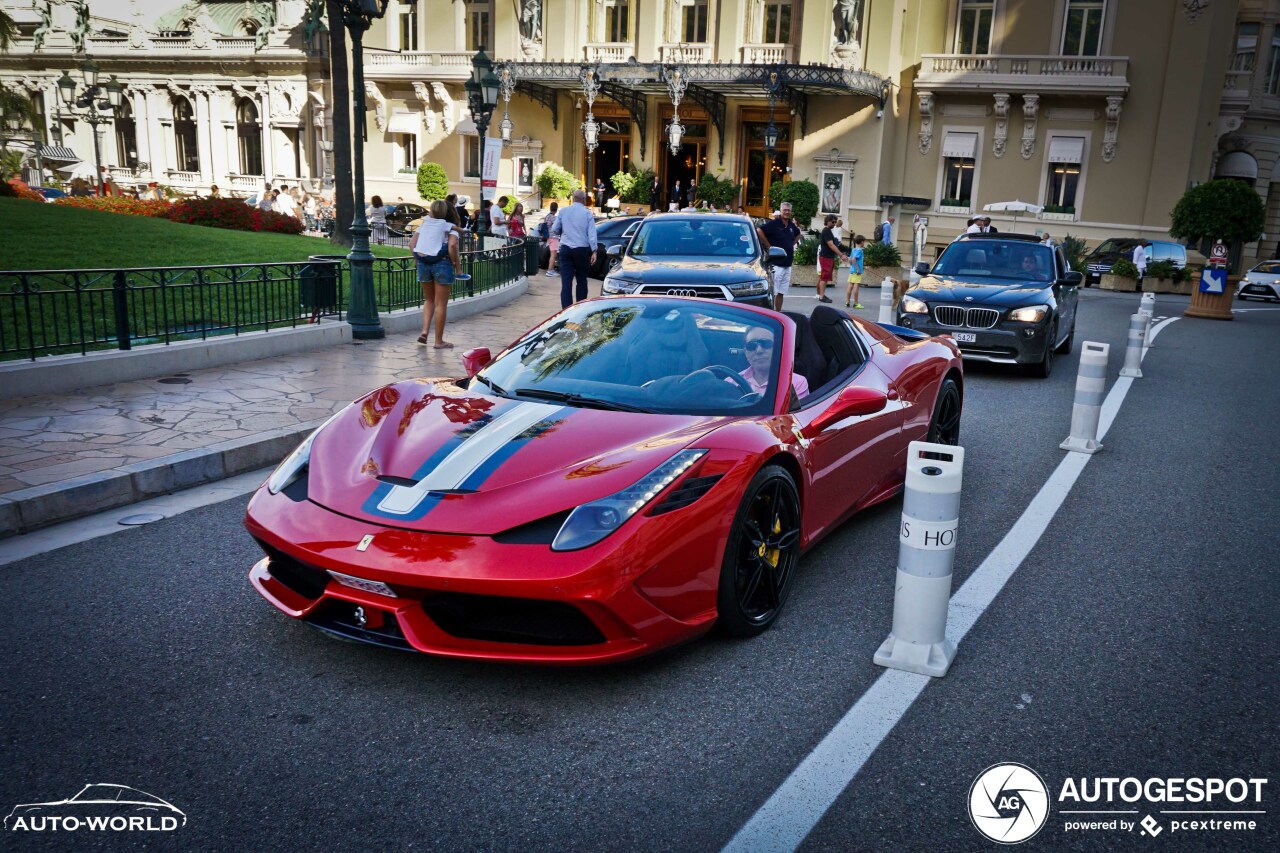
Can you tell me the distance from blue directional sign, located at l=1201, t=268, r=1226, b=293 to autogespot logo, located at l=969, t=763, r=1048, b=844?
72.6 ft

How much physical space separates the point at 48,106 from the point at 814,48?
48.1 meters

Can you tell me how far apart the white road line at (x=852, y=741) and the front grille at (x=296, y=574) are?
5.78 ft

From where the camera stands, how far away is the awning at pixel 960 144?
38.3 meters

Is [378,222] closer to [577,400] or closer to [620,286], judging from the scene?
[620,286]

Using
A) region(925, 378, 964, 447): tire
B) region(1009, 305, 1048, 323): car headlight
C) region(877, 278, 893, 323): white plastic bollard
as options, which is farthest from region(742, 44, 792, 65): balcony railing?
region(925, 378, 964, 447): tire

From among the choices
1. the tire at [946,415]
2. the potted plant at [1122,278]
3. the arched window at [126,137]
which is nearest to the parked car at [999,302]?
the tire at [946,415]

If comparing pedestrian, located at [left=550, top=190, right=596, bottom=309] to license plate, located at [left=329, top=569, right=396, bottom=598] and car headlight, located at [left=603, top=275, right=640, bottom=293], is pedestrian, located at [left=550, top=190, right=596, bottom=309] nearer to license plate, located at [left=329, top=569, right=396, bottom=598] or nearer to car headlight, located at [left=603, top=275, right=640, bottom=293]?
car headlight, located at [left=603, top=275, right=640, bottom=293]

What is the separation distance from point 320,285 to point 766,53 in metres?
30.6

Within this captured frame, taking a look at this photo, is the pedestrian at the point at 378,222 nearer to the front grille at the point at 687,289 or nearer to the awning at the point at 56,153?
the front grille at the point at 687,289

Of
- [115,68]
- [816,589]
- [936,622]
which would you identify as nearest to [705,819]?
[936,622]

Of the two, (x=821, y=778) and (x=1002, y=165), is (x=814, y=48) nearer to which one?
(x=1002, y=165)

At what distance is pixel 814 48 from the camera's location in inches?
1489

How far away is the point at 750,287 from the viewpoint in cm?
1245

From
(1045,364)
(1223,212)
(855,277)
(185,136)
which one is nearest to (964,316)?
(1045,364)
